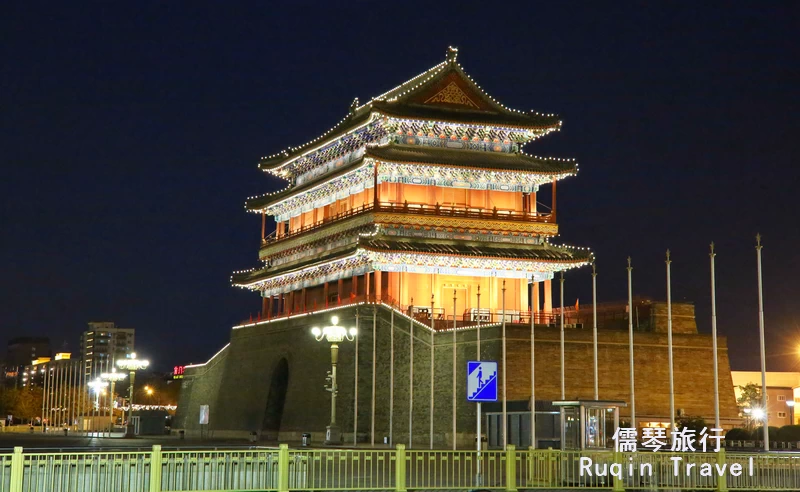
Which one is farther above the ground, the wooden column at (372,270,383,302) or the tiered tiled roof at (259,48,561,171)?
the tiered tiled roof at (259,48,561,171)

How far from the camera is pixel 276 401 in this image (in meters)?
65.9

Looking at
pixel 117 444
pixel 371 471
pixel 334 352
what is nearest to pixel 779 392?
pixel 334 352

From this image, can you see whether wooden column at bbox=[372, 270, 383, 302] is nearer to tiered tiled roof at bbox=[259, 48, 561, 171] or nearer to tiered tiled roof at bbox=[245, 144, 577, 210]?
tiered tiled roof at bbox=[245, 144, 577, 210]

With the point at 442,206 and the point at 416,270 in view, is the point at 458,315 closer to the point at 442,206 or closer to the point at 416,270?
the point at 416,270

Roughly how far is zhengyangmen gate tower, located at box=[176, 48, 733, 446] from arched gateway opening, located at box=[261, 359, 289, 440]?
79 mm

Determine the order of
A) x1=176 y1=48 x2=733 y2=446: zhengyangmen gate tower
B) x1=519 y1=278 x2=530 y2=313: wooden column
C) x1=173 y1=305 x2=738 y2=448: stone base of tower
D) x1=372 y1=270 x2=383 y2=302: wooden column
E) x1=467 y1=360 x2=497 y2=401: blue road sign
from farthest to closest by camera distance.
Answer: x1=519 y1=278 x2=530 y2=313: wooden column, x1=372 y1=270 x2=383 y2=302: wooden column, x1=176 y1=48 x2=733 y2=446: zhengyangmen gate tower, x1=173 y1=305 x2=738 y2=448: stone base of tower, x1=467 y1=360 x2=497 y2=401: blue road sign

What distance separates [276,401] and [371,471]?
40887 mm

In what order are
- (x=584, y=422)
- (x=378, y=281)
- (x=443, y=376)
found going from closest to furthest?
(x=584, y=422) < (x=443, y=376) < (x=378, y=281)

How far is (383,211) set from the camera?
61.3 m

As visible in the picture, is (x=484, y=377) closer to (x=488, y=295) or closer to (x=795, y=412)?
(x=488, y=295)

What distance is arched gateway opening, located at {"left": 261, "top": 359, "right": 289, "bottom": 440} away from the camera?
213ft

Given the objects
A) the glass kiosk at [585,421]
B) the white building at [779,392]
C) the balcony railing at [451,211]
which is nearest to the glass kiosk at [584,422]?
the glass kiosk at [585,421]

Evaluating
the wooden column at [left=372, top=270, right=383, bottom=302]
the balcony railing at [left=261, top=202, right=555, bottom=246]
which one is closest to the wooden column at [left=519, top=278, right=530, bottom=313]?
the balcony railing at [left=261, top=202, right=555, bottom=246]

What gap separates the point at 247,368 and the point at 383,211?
14.9 metres
